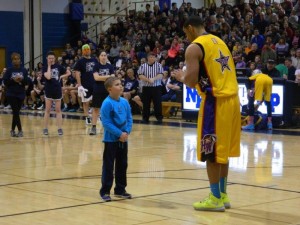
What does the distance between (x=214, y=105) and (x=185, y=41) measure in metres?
17.8

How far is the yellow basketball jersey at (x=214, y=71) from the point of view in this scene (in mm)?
6773

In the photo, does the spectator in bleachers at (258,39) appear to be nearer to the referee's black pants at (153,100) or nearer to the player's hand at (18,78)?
the referee's black pants at (153,100)

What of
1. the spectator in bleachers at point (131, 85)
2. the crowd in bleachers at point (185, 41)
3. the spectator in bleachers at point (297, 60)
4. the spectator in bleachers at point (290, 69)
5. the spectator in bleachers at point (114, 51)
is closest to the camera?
the spectator in bleachers at point (290, 69)

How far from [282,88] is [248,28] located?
6.90m

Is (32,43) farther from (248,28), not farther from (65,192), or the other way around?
(65,192)

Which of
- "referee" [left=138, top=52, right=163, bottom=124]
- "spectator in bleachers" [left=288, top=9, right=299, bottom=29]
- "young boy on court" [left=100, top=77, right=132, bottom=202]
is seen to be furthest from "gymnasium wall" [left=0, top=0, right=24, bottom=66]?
"young boy on court" [left=100, top=77, right=132, bottom=202]

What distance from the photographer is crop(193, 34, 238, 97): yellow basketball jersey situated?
6.77m

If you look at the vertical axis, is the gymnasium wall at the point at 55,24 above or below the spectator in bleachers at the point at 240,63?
above

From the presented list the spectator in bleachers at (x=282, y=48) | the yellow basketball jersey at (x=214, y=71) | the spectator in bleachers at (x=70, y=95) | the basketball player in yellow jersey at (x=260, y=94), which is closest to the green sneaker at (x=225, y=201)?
the yellow basketball jersey at (x=214, y=71)

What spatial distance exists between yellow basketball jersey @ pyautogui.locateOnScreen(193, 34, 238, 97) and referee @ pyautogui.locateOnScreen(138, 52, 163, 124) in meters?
11.6

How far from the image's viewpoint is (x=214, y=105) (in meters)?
6.80

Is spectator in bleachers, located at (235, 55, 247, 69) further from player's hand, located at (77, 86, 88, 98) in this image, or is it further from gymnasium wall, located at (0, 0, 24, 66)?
gymnasium wall, located at (0, 0, 24, 66)

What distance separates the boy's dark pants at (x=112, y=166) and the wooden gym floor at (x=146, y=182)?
0.62 feet

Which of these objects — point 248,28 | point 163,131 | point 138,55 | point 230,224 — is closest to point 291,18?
point 248,28
